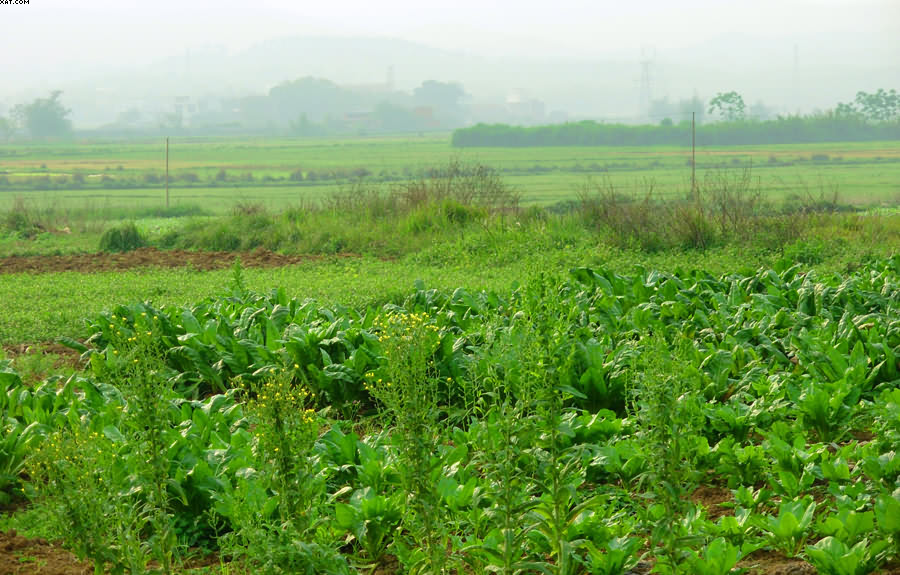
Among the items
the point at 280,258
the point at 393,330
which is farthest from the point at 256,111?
the point at 393,330

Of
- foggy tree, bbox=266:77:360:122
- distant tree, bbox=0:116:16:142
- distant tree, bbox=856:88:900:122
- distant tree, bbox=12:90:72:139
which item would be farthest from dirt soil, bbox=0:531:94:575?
foggy tree, bbox=266:77:360:122

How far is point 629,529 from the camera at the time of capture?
12.9ft

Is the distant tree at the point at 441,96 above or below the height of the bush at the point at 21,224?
above

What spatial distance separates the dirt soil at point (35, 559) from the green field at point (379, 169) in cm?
2452

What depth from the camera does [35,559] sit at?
4121 mm

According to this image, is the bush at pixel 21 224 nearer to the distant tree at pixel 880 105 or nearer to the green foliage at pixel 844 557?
the green foliage at pixel 844 557

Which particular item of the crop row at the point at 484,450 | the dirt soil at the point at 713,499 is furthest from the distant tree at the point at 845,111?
the dirt soil at the point at 713,499

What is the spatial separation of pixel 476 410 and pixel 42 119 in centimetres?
11669

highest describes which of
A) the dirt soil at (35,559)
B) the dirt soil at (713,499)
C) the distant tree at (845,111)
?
the distant tree at (845,111)

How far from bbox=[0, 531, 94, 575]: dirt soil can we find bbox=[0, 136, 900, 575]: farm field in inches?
0.7

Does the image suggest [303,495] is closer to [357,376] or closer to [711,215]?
[357,376]

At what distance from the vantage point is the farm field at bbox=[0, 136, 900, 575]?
3.57 metres

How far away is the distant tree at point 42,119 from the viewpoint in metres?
106

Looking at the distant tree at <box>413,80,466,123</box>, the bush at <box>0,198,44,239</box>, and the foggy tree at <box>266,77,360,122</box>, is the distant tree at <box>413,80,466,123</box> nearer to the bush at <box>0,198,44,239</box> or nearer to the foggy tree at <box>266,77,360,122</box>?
the foggy tree at <box>266,77,360,122</box>
